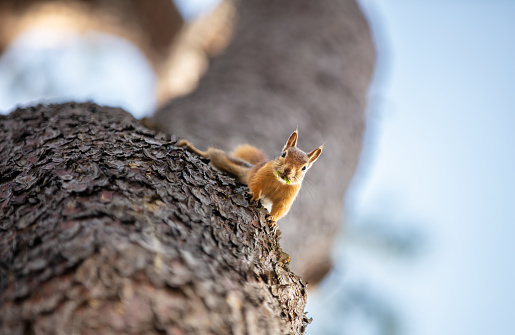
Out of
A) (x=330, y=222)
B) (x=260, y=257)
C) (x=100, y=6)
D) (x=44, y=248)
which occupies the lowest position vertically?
(x=44, y=248)

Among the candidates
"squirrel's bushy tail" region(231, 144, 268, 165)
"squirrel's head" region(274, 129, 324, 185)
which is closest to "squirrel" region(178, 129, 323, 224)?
"squirrel's head" region(274, 129, 324, 185)

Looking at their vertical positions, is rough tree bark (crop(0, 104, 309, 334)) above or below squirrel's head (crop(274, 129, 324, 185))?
below

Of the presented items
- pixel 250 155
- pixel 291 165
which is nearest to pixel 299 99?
pixel 250 155

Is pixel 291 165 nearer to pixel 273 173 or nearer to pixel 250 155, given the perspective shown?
pixel 273 173

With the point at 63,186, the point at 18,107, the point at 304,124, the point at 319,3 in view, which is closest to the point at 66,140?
the point at 63,186

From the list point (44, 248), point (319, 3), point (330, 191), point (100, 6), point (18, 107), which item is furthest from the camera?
point (100, 6)

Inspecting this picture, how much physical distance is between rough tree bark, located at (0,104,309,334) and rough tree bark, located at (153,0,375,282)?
0.77 metres

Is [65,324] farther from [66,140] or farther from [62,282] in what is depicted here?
[66,140]

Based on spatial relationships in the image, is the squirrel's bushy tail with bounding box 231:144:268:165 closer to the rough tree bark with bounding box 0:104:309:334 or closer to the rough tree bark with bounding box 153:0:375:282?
the rough tree bark with bounding box 153:0:375:282

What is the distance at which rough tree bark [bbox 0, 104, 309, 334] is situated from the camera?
0.75 meters

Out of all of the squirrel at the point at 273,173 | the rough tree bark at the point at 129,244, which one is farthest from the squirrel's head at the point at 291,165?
the rough tree bark at the point at 129,244

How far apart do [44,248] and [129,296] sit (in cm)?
23

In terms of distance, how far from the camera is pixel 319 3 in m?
3.20

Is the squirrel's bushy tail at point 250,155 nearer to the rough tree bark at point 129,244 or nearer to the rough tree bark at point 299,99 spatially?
the rough tree bark at point 299,99
